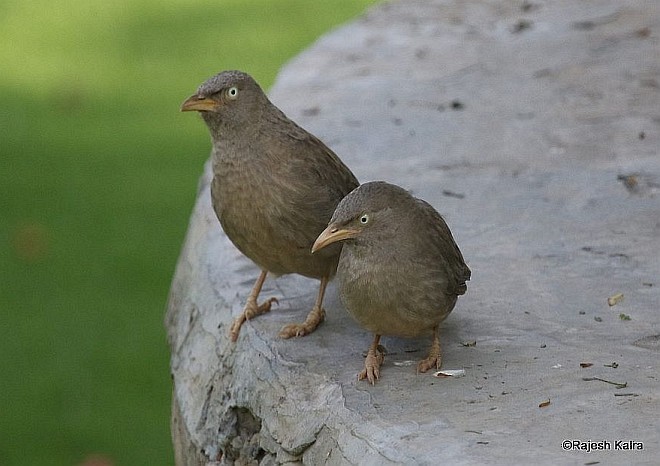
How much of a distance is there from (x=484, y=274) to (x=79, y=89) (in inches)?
263

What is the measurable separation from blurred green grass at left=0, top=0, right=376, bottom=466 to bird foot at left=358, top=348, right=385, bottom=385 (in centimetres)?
277

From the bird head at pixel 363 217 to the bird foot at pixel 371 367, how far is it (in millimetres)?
350

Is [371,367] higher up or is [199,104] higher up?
[199,104]

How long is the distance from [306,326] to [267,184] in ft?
1.58

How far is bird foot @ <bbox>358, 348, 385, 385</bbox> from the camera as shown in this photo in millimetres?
3498

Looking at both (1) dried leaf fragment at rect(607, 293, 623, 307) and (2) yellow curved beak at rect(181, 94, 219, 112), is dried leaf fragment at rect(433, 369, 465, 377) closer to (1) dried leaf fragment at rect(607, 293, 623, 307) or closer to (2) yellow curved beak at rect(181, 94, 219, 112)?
(1) dried leaf fragment at rect(607, 293, 623, 307)

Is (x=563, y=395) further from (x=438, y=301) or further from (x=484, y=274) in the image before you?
(x=484, y=274)

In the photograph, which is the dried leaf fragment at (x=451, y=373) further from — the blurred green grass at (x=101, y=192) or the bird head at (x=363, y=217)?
the blurred green grass at (x=101, y=192)

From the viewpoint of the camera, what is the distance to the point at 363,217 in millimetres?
3545

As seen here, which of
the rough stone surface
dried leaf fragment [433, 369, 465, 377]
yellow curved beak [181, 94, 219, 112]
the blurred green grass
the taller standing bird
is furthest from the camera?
the blurred green grass

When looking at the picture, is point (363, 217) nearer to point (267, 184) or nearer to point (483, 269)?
point (267, 184)

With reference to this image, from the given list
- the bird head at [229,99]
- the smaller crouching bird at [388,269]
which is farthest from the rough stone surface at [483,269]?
the bird head at [229,99]

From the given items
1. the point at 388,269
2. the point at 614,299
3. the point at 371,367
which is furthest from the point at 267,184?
the point at 614,299

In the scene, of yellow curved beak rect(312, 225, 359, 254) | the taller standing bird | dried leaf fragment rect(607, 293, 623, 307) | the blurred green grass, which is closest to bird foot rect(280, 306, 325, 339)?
the taller standing bird
